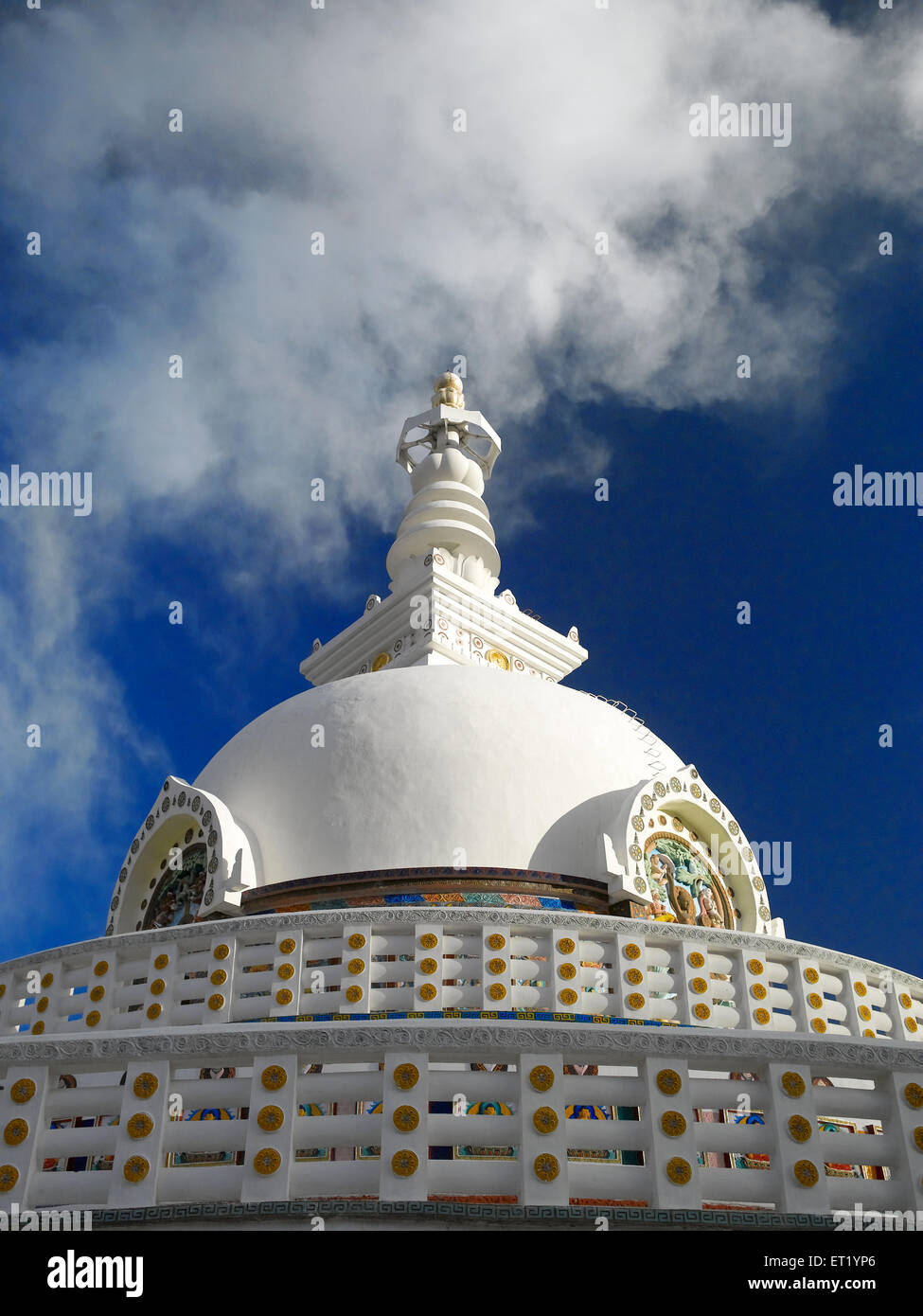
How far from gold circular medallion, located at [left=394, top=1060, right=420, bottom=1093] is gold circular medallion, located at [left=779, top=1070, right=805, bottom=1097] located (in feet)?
5.01

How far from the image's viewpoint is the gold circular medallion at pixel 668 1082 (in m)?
4.62

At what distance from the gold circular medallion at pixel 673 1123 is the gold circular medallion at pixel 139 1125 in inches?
81.8

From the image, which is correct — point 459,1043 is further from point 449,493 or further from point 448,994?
point 449,493

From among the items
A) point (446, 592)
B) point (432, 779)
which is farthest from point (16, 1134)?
point (446, 592)

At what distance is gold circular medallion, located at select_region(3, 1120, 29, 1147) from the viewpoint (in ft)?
15.0

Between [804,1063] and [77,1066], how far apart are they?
3.05 m

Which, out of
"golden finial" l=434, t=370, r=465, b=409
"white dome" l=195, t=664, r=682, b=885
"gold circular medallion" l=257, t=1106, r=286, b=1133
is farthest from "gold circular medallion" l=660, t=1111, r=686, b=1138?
"golden finial" l=434, t=370, r=465, b=409

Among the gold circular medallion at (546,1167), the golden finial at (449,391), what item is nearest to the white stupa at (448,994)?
the gold circular medallion at (546,1167)

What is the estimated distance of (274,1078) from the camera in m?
4.64

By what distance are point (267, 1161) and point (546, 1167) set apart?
1.11 metres

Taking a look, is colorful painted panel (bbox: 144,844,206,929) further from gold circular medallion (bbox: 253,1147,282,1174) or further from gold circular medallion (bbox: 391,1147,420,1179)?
gold circular medallion (bbox: 391,1147,420,1179)

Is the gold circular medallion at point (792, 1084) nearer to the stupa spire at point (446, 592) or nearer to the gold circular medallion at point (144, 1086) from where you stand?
the gold circular medallion at point (144, 1086)

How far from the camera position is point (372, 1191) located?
442cm
